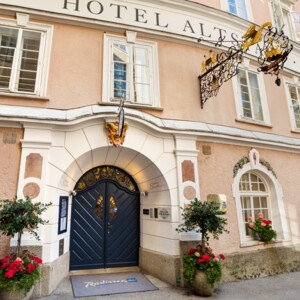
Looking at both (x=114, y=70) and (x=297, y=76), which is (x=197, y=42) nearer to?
(x=114, y=70)

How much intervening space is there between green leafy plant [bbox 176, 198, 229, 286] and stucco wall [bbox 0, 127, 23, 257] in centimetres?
365

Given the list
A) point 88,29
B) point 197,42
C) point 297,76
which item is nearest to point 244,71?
point 197,42

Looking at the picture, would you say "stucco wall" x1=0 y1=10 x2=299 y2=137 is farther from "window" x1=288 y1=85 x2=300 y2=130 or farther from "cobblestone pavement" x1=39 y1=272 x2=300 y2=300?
"cobblestone pavement" x1=39 y1=272 x2=300 y2=300

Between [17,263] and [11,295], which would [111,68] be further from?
[11,295]

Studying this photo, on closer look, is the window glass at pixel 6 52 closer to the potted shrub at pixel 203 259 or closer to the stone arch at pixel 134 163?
the stone arch at pixel 134 163

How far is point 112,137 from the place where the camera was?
18.8 ft

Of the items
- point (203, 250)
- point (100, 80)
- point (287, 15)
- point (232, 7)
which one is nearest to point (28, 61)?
point (100, 80)

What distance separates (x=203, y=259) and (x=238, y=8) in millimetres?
8513

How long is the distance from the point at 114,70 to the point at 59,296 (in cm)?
523

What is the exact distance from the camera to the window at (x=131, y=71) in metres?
6.43

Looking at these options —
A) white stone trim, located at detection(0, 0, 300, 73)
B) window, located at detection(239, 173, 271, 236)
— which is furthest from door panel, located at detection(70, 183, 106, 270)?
white stone trim, located at detection(0, 0, 300, 73)

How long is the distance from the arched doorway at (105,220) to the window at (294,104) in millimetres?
5952

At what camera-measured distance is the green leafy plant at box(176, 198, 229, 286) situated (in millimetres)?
5117

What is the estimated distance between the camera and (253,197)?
7430mm
